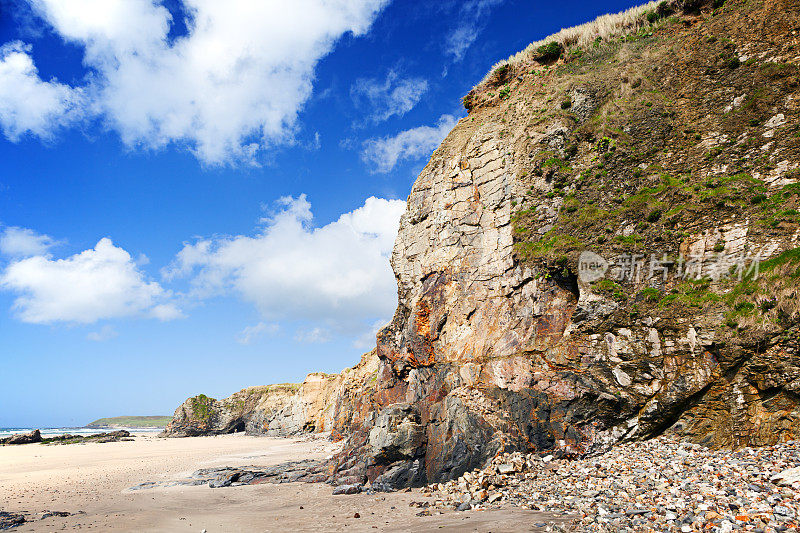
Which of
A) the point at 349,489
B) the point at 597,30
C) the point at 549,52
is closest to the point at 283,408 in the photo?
the point at 349,489

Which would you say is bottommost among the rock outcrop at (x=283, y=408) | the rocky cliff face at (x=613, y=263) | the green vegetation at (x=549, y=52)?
the rock outcrop at (x=283, y=408)

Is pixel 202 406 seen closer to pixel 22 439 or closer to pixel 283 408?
pixel 283 408

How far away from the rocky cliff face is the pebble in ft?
3.16

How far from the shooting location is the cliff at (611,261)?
14.0m

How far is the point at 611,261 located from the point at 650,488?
9849mm

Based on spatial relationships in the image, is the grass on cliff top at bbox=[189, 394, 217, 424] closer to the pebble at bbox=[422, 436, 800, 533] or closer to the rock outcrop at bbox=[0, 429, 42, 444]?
the rock outcrop at bbox=[0, 429, 42, 444]

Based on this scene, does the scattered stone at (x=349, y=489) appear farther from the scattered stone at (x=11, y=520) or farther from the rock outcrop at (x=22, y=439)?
the rock outcrop at (x=22, y=439)

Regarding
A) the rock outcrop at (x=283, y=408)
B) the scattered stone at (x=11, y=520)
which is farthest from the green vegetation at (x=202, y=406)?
the scattered stone at (x=11, y=520)

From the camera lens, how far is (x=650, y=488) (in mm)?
10336

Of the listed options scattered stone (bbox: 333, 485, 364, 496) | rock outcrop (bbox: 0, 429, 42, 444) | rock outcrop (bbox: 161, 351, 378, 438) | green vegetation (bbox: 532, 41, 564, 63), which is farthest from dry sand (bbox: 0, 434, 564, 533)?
rock outcrop (bbox: 0, 429, 42, 444)

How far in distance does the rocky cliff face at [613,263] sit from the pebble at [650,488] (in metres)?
0.96

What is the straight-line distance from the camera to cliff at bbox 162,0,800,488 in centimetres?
1399

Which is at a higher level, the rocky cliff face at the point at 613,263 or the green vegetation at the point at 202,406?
the rocky cliff face at the point at 613,263

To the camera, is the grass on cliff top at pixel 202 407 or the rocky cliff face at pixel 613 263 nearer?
the rocky cliff face at pixel 613 263
